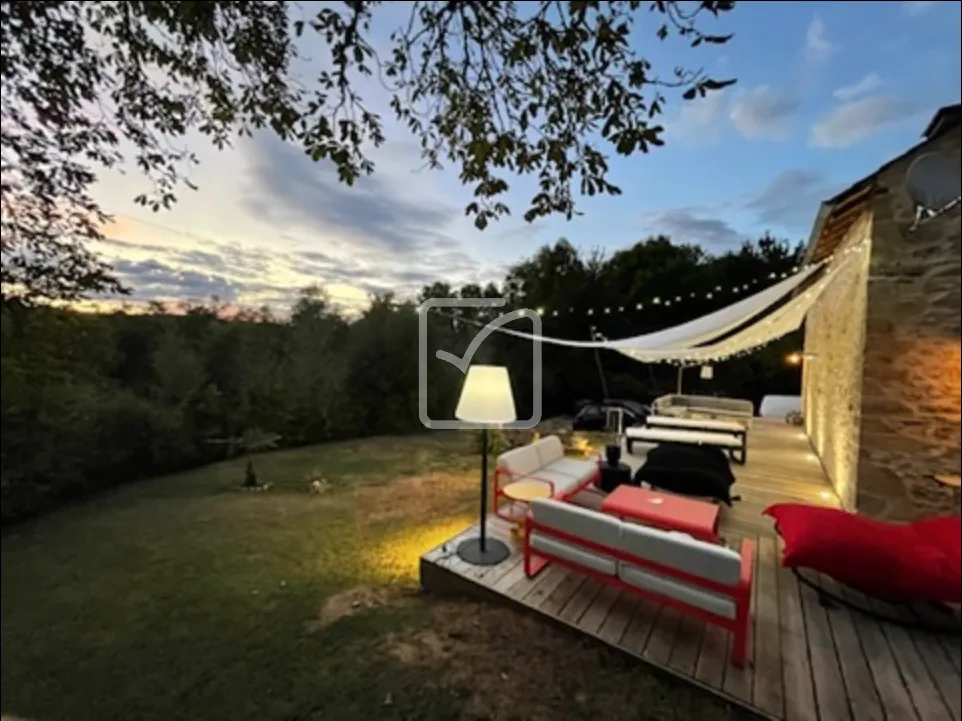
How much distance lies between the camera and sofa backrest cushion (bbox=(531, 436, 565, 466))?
171 inches

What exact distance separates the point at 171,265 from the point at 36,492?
6.23 meters

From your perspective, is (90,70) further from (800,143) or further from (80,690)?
(800,143)

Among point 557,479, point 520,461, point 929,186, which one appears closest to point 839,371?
point 929,186

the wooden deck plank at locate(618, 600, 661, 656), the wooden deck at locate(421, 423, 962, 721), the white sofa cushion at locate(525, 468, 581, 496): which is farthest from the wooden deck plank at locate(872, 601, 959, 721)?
the white sofa cushion at locate(525, 468, 581, 496)

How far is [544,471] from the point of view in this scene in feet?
14.2

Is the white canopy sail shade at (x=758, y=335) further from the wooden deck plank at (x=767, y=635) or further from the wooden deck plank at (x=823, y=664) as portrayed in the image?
the wooden deck plank at (x=767, y=635)

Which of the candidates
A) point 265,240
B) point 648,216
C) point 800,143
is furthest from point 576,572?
point 265,240

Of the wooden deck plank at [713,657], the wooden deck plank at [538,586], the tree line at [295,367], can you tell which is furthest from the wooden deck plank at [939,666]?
the wooden deck plank at [538,586]

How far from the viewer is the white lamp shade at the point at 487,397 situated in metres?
3.11

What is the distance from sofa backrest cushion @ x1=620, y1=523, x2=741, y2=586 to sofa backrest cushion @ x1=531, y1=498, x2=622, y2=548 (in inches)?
3.2

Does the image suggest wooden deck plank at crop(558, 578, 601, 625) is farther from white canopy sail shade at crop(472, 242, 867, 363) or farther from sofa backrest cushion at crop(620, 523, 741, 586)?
white canopy sail shade at crop(472, 242, 867, 363)

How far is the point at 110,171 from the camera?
2314mm

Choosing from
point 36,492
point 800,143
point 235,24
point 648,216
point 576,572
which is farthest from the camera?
point 36,492

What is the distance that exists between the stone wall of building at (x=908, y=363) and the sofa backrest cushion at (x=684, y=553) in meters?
0.64
